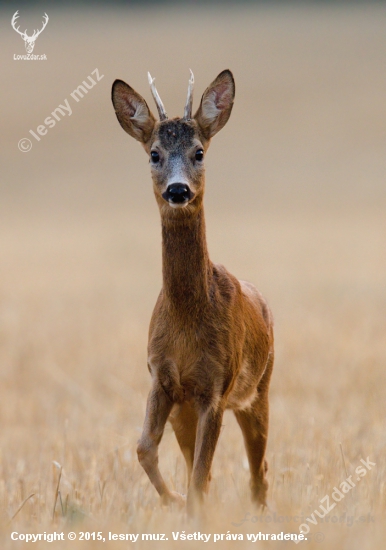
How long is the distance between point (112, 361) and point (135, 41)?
5222 centimetres

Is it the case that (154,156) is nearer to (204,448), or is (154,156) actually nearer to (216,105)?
(216,105)

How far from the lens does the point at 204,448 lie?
5973mm

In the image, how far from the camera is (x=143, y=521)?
5398 mm

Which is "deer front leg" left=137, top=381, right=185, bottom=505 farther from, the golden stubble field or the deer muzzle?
the deer muzzle

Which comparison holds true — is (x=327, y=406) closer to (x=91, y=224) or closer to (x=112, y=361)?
(x=112, y=361)

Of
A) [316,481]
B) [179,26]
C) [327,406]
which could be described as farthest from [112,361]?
[179,26]

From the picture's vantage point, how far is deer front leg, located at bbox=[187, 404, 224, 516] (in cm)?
585

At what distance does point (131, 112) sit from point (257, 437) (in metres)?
2.71

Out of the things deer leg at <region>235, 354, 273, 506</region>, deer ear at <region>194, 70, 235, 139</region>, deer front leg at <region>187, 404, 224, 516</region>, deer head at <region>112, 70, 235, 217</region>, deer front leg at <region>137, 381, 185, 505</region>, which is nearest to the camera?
deer front leg at <region>187, 404, 224, 516</region>

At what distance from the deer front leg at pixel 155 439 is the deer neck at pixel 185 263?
0.60m

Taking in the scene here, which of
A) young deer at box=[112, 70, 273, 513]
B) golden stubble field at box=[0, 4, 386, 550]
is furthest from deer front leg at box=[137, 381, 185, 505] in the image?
golden stubble field at box=[0, 4, 386, 550]

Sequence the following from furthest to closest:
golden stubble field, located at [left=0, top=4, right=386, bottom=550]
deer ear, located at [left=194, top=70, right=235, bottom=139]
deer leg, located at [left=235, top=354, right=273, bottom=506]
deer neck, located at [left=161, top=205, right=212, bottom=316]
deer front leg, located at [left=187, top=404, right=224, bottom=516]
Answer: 1. deer leg, located at [left=235, top=354, right=273, bottom=506]
2. golden stubble field, located at [left=0, top=4, right=386, bottom=550]
3. deer ear, located at [left=194, top=70, right=235, bottom=139]
4. deer neck, located at [left=161, top=205, right=212, bottom=316]
5. deer front leg, located at [left=187, top=404, right=224, bottom=516]

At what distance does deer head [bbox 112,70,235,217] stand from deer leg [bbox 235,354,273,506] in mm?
1959

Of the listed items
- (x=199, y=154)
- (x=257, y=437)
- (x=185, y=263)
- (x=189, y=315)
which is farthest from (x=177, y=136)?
(x=257, y=437)
